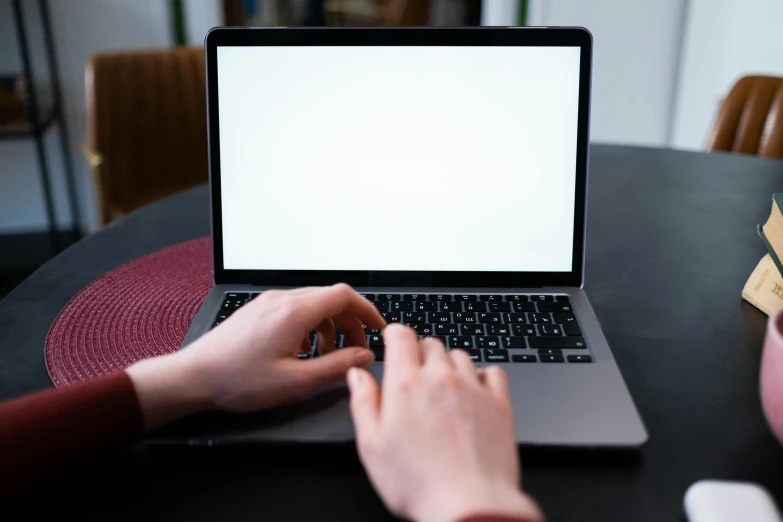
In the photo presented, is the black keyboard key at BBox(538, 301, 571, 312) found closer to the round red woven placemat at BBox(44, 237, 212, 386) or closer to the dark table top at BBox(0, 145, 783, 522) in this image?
the dark table top at BBox(0, 145, 783, 522)

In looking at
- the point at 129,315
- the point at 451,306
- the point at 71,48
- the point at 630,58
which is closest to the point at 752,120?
the point at 451,306

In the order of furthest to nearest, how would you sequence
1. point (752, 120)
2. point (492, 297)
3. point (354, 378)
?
1. point (752, 120)
2. point (492, 297)
3. point (354, 378)

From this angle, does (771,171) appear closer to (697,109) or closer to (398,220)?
(398,220)

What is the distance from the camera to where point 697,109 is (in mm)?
2434

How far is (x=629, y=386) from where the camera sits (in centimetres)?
56

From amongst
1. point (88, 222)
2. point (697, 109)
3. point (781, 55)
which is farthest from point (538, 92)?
point (88, 222)

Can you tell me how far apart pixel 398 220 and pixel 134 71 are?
1.20 metres

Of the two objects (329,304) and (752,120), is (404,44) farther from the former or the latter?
(752,120)

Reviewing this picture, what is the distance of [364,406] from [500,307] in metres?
0.25

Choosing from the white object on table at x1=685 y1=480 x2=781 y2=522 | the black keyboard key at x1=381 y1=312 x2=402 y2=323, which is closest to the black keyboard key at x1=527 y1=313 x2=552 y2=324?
the black keyboard key at x1=381 y1=312 x2=402 y2=323

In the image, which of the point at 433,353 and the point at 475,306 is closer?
the point at 433,353

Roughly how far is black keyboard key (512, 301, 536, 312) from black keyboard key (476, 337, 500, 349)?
6cm

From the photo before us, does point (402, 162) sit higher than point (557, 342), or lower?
higher

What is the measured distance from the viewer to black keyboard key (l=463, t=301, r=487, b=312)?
2.12ft
